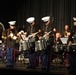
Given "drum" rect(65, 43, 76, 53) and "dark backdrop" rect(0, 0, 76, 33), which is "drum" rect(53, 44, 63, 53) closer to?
"drum" rect(65, 43, 76, 53)

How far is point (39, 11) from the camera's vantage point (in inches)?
395

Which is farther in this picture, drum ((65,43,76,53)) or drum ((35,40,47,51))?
drum ((35,40,47,51))

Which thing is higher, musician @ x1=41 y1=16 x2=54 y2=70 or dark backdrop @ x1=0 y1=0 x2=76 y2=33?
dark backdrop @ x1=0 y1=0 x2=76 y2=33

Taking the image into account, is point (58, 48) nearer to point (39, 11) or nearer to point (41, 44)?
point (41, 44)

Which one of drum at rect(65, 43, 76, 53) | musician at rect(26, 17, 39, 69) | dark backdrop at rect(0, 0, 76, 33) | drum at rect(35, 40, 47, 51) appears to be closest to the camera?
drum at rect(65, 43, 76, 53)

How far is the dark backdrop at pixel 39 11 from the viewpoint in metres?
9.02

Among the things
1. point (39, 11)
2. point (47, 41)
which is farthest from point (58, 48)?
point (39, 11)

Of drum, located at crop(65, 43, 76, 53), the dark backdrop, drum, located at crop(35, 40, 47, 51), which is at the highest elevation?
the dark backdrop

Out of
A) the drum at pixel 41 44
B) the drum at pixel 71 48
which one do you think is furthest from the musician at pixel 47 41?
the drum at pixel 71 48

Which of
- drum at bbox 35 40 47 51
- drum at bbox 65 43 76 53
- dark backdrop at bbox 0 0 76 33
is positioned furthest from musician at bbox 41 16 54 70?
dark backdrop at bbox 0 0 76 33

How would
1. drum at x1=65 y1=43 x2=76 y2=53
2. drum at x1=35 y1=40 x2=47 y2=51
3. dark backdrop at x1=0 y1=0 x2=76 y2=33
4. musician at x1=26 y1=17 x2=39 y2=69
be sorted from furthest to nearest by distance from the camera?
dark backdrop at x1=0 y1=0 x2=76 y2=33 → musician at x1=26 y1=17 x2=39 y2=69 → drum at x1=35 y1=40 x2=47 y2=51 → drum at x1=65 y1=43 x2=76 y2=53

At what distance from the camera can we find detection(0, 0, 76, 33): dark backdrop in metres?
9.02

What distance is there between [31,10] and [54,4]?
4.09 ft

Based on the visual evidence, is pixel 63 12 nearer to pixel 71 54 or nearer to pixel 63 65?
pixel 63 65
